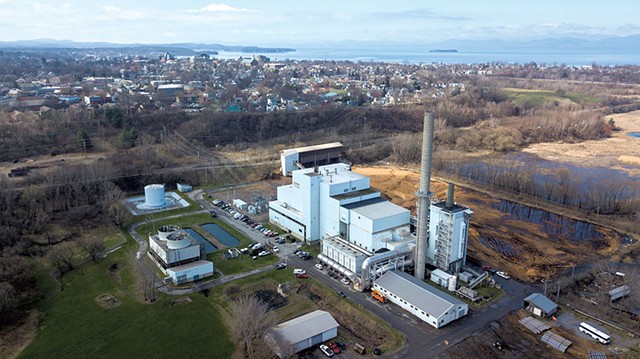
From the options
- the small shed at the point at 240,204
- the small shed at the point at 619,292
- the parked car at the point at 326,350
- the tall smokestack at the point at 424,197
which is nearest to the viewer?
the parked car at the point at 326,350

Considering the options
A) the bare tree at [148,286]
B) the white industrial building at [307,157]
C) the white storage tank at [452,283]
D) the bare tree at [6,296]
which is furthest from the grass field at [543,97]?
the bare tree at [6,296]

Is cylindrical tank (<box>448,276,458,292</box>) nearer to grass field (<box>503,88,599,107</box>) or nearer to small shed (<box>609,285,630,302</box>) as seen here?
small shed (<box>609,285,630,302</box>)

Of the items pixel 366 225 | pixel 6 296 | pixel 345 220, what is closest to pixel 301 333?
pixel 366 225

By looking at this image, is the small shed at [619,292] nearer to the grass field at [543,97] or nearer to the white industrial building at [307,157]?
the white industrial building at [307,157]

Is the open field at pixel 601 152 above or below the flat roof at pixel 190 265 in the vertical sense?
above

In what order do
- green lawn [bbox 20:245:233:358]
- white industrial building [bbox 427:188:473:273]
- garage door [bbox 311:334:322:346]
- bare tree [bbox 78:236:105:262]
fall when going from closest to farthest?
green lawn [bbox 20:245:233:358] < garage door [bbox 311:334:322:346] < white industrial building [bbox 427:188:473:273] < bare tree [bbox 78:236:105:262]

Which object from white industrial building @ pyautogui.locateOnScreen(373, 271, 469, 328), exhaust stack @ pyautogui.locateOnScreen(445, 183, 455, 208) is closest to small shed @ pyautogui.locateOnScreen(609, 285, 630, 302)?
white industrial building @ pyautogui.locateOnScreen(373, 271, 469, 328)

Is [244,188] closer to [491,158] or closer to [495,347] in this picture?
[495,347]
